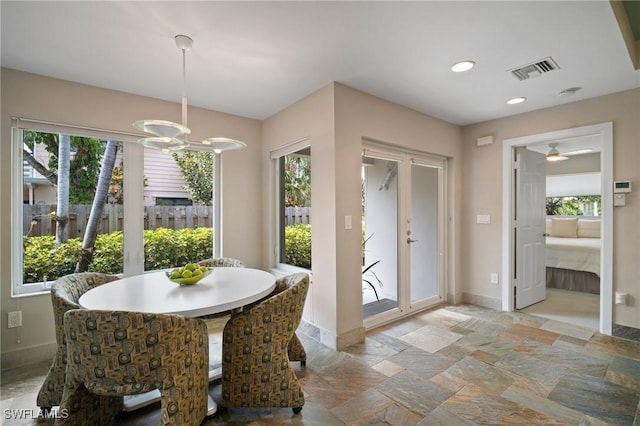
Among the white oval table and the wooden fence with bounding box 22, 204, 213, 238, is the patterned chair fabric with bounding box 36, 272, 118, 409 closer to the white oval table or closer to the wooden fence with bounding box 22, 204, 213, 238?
the white oval table

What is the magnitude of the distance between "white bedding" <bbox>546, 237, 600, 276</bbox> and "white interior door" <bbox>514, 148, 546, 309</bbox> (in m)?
0.82

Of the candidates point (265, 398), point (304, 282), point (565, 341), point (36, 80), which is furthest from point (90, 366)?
point (565, 341)

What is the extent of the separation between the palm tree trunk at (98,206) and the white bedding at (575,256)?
6447 millimetres

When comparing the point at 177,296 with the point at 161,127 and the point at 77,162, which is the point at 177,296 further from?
the point at 77,162

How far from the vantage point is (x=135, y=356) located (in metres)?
1.36

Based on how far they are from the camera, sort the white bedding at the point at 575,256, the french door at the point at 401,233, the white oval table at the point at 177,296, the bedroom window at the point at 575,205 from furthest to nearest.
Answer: the bedroom window at the point at 575,205 → the white bedding at the point at 575,256 → the french door at the point at 401,233 → the white oval table at the point at 177,296

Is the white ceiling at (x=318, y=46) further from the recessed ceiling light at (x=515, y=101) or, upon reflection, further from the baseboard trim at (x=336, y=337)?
the baseboard trim at (x=336, y=337)

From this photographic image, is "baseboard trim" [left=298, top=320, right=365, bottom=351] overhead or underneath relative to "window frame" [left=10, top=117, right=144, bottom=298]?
underneath

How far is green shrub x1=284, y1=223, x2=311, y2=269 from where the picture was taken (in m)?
3.31

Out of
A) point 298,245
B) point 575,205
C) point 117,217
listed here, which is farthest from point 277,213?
point 575,205

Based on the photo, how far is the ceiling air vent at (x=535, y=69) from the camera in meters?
2.40

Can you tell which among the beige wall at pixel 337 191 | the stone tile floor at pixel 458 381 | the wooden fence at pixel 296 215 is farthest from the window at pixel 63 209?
the beige wall at pixel 337 191

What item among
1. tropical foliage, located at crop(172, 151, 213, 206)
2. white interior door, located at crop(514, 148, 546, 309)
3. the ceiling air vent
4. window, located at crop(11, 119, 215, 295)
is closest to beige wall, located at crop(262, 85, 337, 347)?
tropical foliage, located at crop(172, 151, 213, 206)

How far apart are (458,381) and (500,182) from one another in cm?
267
